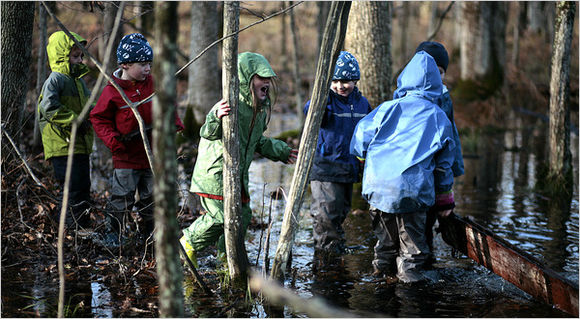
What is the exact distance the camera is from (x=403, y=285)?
5258mm

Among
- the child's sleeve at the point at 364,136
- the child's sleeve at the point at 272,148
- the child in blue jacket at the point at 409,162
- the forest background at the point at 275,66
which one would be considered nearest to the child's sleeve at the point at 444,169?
the child in blue jacket at the point at 409,162

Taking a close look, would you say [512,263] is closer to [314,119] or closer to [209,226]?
[314,119]

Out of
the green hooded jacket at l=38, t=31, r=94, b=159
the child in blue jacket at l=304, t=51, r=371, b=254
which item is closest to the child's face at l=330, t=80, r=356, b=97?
the child in blue jacket at l=304, t=51, r=371, b=254

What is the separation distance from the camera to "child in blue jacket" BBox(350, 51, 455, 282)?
5.10 meters

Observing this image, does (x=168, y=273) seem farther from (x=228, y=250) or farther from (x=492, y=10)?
(x=492, y=10)

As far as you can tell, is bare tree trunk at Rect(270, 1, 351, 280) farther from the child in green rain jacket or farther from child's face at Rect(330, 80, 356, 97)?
the child in green rain jacket

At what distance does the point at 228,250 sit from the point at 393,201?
4.91 feet

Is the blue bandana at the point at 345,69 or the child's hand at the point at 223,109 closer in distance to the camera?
the child's hand at the point at 223,109

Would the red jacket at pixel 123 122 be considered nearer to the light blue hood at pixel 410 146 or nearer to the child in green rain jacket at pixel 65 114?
the child in green rain jacket at pixel 65 114

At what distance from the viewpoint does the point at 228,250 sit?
16.0 feet

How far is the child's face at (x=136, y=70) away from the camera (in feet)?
19.2

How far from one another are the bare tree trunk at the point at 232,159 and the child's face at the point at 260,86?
0.56m

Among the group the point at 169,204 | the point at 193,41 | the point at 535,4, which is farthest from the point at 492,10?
the point at 169,204

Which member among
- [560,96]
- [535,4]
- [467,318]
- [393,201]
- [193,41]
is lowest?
[467,318]
